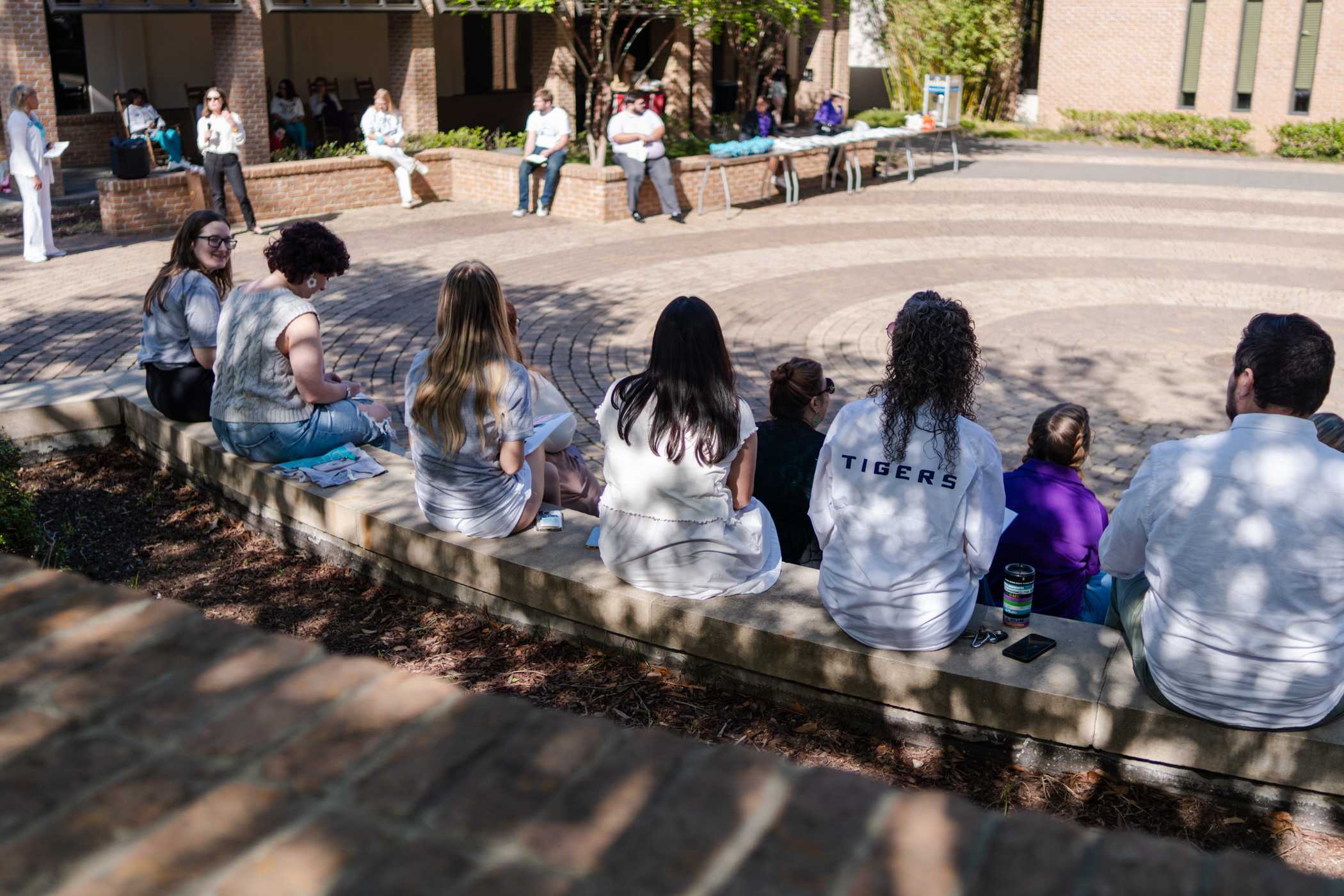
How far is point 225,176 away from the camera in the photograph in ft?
53.1

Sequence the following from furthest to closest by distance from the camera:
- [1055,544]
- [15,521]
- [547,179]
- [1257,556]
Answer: [547,179] < [15,521] < [1055,544] < [1257,556]

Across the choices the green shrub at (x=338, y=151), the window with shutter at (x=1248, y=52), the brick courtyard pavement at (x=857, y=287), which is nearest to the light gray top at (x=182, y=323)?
the brick courtyard pavement at (x=857, y=287)

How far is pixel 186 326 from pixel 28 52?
1269cm

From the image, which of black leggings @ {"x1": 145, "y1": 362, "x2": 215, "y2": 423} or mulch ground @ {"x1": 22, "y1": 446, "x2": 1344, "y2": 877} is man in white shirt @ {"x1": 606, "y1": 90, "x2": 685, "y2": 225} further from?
black leggings @ {"x1": 145, "y1": 362, "x2": 215, "y2": 423}

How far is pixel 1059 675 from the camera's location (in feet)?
13.5

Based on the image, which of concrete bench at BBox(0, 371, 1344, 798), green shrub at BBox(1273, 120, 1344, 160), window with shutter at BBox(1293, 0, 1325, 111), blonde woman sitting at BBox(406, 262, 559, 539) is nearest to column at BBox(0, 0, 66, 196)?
concrete bench at BBox(0, 371, 1344, 798)

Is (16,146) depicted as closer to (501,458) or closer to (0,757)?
(501,458)

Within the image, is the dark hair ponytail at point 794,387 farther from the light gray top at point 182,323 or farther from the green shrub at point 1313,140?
the green shrub at point 1313,140

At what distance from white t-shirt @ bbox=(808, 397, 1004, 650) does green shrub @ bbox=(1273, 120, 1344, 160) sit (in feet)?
87.4

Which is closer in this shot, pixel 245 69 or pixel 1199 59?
pixel 245 69

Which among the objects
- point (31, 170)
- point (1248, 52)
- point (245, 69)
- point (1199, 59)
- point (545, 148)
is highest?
point (1248, 52)

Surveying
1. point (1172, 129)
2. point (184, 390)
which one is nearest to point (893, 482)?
point (184, 390)

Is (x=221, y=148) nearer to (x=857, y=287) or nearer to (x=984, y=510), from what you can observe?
(x=857, y=287)

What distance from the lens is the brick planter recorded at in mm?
15781
